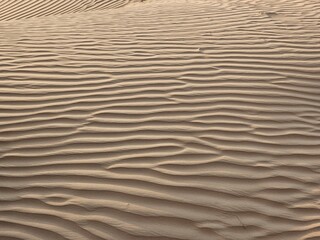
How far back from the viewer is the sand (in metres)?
3.00

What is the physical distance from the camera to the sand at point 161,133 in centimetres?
300

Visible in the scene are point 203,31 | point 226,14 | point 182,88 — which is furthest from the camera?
point 226,14

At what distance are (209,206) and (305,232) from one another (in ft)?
2.39

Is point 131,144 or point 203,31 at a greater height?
point 203,31

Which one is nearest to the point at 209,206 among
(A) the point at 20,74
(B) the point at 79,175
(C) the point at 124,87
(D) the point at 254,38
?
(B) the point at 79,175

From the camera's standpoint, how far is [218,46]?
5.37 m

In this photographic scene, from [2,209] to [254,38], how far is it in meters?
4.02

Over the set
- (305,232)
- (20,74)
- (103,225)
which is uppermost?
(20,74)

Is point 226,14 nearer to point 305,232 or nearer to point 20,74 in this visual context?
point 20,74

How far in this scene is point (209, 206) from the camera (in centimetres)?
306

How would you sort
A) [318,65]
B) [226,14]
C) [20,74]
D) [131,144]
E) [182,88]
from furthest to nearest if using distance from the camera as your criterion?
[226,14] < [318,65] < [20,74] < [182,88] < [131,144]

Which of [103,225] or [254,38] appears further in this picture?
[254,38]

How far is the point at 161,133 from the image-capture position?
374 cm

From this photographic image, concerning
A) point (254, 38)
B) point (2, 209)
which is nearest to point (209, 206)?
point (2, 209)
